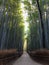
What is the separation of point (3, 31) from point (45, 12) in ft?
13.6

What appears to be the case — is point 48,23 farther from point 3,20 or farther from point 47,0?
point 3,20

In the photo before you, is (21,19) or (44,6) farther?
(21,19)

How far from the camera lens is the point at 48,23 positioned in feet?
50.4

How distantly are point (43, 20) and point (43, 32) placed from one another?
3.65 ft

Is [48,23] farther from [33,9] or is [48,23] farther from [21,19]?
[21,19]

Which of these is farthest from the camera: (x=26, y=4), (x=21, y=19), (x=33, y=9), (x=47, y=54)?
(x=21, y=19)

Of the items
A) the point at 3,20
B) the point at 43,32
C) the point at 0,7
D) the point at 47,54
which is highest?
the point at 0,7

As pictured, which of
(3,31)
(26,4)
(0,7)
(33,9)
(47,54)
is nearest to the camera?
(47,54)

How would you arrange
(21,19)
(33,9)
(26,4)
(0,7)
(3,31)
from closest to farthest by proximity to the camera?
(0,7)
(3,31)
(26,4)
(33,9)
(21,19)

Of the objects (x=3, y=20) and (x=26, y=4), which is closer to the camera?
(x=3, y=20)

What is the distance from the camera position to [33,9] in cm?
1817

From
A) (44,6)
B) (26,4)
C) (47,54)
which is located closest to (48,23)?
(44,6)

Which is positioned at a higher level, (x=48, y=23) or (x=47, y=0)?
(x=47, y=0)

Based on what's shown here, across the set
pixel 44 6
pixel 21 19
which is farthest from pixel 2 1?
pixel 21 19
